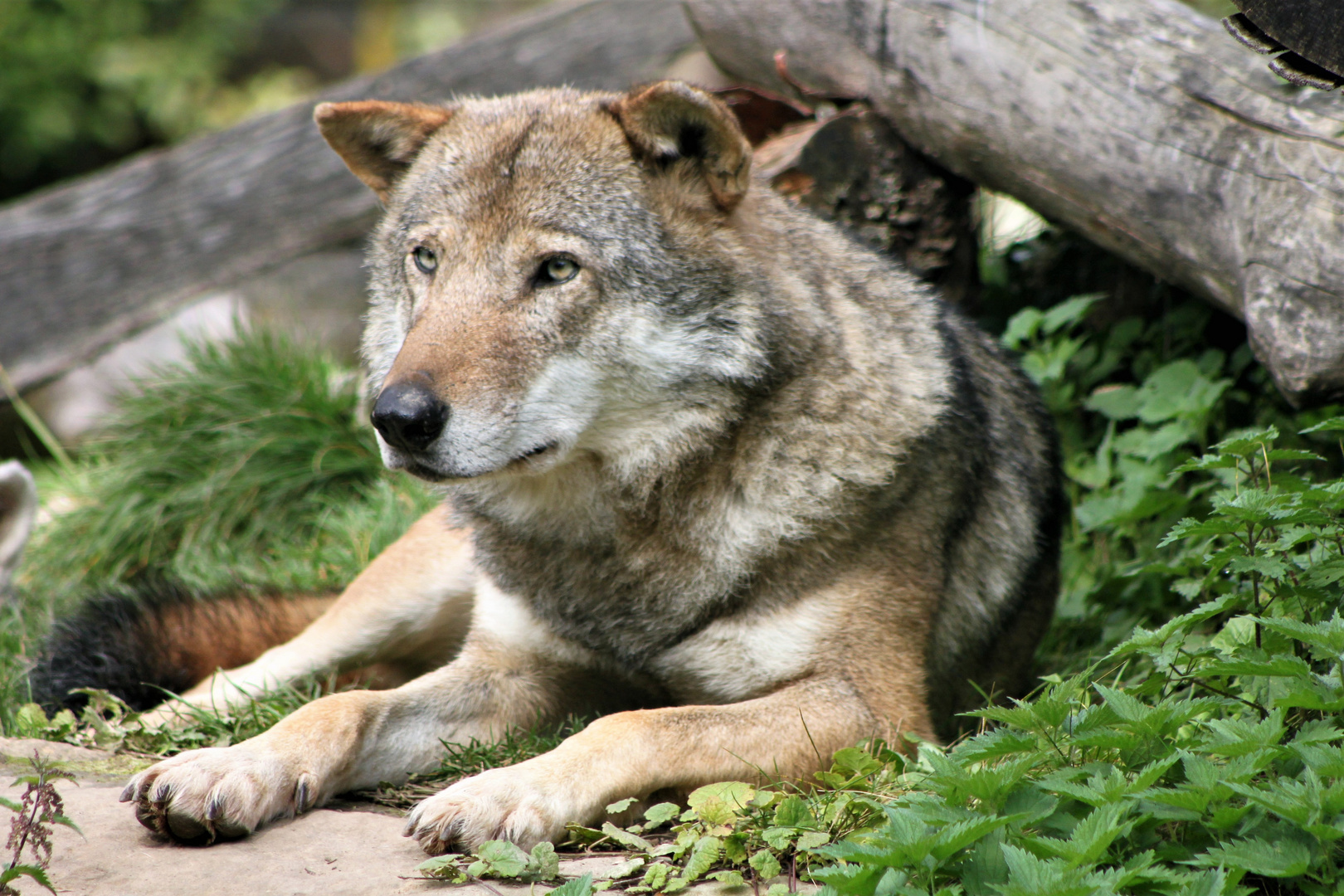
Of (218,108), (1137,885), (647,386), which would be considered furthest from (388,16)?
(1137,885)

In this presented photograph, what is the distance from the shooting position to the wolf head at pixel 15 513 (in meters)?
4.28

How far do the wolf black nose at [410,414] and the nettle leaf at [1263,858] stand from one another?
172cm

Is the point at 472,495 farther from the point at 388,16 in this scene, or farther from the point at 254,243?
the point at 388,16

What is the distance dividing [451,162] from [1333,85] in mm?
2123

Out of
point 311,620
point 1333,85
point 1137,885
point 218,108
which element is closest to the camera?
point 1137,885

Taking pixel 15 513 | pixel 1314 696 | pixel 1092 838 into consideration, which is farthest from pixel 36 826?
pixel 15 513

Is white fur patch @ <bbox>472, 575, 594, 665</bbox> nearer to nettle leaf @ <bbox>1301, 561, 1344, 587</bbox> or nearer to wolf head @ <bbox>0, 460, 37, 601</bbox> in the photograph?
nettle leaf @ <bbox>1301, 561, 1344, 587</bbox>

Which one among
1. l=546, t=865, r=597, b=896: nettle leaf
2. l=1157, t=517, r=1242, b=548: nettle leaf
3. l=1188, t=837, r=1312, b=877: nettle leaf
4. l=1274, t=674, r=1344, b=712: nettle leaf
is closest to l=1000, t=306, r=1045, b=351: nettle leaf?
l=1157, t=517, r=1242, b=548: nettle leaf

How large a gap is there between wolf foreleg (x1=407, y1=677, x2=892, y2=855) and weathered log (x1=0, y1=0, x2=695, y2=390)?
463 centimetres

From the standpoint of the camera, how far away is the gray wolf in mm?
2664

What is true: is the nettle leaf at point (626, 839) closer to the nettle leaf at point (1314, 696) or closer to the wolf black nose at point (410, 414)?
the wolf black nose at point (410, 414)

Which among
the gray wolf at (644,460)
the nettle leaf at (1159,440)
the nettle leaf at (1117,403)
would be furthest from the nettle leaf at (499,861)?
the nettle leaf at (1117,403)

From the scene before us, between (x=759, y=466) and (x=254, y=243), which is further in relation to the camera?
(x=254, y=243)

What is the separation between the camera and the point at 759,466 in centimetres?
300
